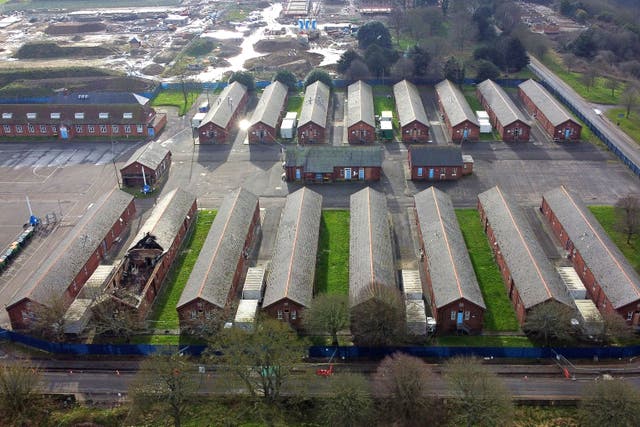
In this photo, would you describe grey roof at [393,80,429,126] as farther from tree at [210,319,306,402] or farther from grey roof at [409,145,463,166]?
tree at [210,319,306,402]

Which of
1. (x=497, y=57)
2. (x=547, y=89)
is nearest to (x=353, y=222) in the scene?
(x=547, y=89)

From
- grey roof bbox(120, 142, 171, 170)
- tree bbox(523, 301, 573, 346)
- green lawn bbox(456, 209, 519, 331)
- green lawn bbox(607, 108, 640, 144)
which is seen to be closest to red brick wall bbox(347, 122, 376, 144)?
green lawn bbox(456, 209, 519, 331)

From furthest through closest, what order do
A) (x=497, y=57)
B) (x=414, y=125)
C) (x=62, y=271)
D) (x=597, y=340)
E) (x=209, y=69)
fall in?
1. (x=209, y=69)
2. (x=497, y=57)
3. (x=414, y=125)
4. (x=62, y=271)
5. (x=597, y=340)

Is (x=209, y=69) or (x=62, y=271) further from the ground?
(x=62, y=271)

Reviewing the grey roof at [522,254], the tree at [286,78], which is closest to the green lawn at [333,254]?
the grey roof at [522,254]

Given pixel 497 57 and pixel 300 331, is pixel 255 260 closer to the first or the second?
pixel 300 331

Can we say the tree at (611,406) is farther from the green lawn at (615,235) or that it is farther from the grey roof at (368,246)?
the green lawn at (615,235)
